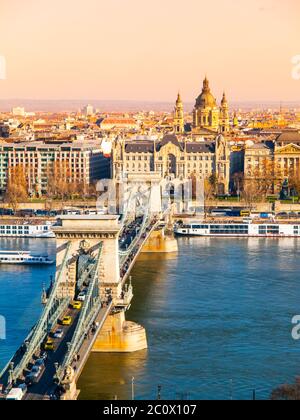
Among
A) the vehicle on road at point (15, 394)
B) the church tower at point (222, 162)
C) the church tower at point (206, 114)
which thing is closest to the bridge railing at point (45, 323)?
the vehicle on road at point (15, 394)

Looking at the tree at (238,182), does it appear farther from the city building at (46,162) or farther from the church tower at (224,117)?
the church tower at (224,117)

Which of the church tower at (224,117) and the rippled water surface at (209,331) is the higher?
the church tower at (224,117)

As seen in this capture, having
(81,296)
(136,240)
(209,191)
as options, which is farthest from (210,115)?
(81,296)

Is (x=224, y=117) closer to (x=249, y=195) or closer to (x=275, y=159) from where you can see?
(x=275, y=159)

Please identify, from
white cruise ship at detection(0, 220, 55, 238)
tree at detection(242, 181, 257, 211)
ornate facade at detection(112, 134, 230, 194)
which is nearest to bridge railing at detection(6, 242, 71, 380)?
white cruise ship at detection(0, 220, 55, 238)
